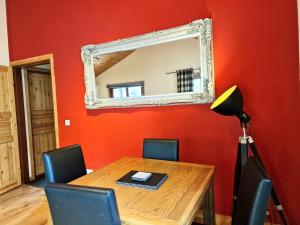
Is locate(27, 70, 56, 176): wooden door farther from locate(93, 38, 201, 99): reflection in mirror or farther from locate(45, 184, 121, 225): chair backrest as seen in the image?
locate(45, 184, 121, 225): chair backrest

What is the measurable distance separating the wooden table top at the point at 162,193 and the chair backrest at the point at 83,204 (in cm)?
13

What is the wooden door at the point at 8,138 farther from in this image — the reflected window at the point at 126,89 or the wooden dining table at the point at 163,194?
the wooden dining table at the point at 163,194

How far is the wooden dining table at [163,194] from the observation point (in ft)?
3.43

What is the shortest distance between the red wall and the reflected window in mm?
195

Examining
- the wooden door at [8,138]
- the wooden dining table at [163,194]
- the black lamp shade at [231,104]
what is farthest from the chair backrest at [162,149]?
the wooden door at [8,138]

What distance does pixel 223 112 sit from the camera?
1.78m

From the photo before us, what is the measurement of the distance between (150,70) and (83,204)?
176cm

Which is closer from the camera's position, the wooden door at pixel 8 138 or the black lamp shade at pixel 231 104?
the black lamp shade at pixel 231 104

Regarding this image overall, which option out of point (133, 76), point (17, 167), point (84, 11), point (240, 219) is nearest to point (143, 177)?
point (240, 219)

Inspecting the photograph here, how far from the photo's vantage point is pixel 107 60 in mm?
2725

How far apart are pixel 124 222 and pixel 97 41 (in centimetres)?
235

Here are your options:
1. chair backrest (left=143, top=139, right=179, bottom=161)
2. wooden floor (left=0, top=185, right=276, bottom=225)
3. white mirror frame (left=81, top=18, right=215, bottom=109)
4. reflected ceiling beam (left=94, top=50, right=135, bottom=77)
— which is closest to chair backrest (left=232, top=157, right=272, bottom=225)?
chair backrest (left=143, top=139, right=179, bottom=161)

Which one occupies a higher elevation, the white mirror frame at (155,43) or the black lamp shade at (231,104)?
the white mirror frame at (155,43)

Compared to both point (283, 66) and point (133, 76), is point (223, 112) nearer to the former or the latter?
point (283, 66)
